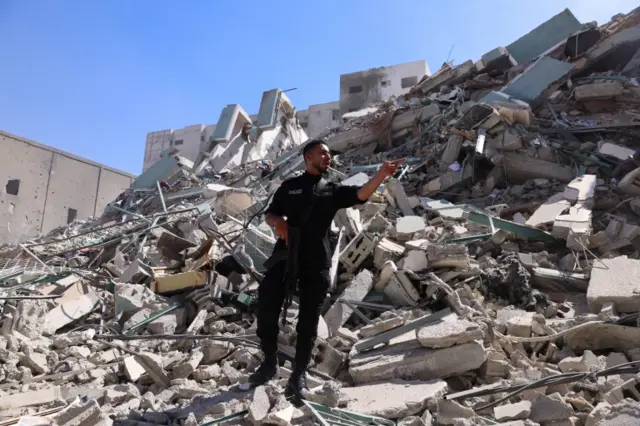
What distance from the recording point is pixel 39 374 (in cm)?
379

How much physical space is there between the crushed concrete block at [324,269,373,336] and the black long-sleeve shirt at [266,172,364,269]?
1267 mm

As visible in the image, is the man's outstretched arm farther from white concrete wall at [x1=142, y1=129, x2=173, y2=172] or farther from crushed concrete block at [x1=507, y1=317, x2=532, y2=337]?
white concrete wall at [x1=142, y1=129, x2=173, y2=172]

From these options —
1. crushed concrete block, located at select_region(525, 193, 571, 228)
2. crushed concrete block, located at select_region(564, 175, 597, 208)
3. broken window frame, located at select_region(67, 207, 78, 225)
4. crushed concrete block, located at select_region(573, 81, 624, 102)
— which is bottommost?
crushed concrete block, located at select_region(525, 193, 571, 228)

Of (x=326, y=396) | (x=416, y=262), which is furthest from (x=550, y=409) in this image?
(x=416, y=262)

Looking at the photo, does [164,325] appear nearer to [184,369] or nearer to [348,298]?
[184,369]

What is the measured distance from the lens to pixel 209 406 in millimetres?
2674

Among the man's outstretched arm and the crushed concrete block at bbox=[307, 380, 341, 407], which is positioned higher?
the man's outstretched arm

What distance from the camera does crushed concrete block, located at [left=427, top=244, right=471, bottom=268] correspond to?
439 centimetres

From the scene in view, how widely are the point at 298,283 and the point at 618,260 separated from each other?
10.1ft

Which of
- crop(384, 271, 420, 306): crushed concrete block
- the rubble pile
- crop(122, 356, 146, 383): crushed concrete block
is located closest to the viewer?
the rubble pile

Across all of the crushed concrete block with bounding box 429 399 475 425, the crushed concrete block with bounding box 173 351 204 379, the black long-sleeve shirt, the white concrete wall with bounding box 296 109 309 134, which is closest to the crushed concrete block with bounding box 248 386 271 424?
the black long-sleeve shirt

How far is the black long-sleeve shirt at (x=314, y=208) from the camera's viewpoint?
2.74 m

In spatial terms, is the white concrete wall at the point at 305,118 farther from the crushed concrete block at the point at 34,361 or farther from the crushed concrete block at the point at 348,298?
the crushed concrete block at the point at 34,361

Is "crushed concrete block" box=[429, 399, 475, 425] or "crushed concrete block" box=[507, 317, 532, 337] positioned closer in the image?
"crushed concrete block" box=[429, 399, 475, 425]
